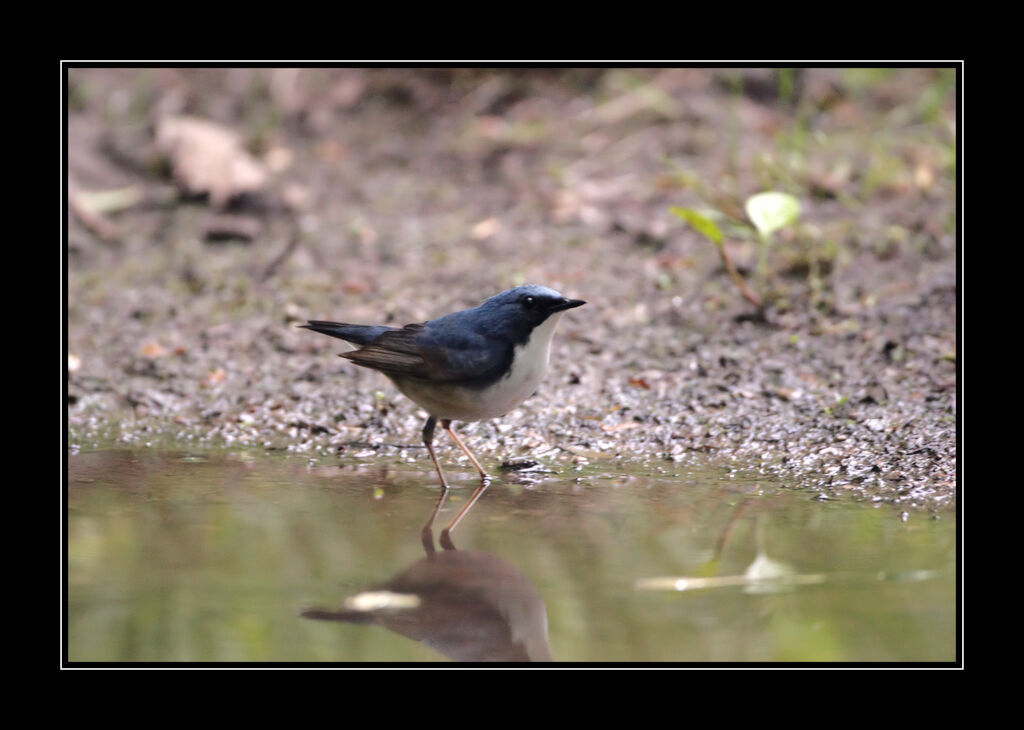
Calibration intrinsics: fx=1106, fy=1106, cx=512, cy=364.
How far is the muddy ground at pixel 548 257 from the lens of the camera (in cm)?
586

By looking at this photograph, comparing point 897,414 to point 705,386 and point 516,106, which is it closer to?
point 705,386

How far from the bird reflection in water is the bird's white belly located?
3.15ft

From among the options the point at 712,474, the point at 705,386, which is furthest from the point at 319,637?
the point at 705,386

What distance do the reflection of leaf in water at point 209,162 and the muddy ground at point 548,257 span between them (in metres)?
0.03

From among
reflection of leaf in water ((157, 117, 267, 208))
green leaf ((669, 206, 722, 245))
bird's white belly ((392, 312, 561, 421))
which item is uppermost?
reflection of leaf in water ((157, 117, 267, 208))

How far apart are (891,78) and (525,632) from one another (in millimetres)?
7900

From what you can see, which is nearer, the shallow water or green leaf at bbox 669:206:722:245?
the shallow water

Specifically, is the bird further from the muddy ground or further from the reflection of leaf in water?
the reflection of leaf in water

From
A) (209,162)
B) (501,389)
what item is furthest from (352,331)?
(209,162)

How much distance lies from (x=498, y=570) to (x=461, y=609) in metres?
0.30

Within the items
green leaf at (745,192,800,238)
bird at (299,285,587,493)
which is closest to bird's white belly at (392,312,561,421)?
bird at (299,285,587,493)

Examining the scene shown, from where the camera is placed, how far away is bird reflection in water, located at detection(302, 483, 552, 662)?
12.3ft

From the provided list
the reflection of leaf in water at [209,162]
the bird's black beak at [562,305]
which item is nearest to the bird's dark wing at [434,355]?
the bird's black beak at [562,305]

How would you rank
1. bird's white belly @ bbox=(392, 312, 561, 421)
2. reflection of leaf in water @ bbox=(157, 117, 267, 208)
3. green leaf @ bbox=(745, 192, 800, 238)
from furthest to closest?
reflection of leaf in water @ bbox=(157, 117, 267, 208)
green leaf @ bbox=(745, 192, 800, 238)
bird's white belly @ bbox=(392, 312, 561, 421)
